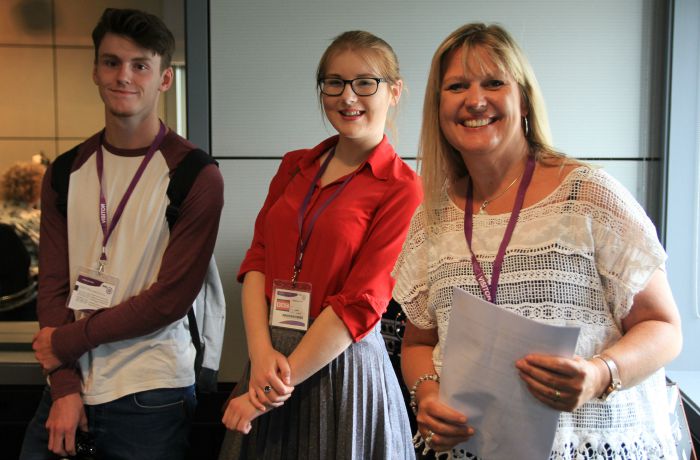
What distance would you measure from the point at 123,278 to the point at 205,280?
26 cm

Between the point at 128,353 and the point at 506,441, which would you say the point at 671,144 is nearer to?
the point at 506,441

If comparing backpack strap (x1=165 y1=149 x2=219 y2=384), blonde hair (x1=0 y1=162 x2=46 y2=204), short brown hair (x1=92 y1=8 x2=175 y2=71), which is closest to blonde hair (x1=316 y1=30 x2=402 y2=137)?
backpack strap (x1=165 y1=149 x2=219 y2=384)

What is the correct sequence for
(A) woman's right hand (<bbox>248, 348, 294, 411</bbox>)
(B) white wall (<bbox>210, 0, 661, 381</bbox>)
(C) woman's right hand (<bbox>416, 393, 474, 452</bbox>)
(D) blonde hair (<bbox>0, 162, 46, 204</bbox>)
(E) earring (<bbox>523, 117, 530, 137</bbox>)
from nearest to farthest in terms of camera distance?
(C) woman's right hand (<bbox>416, 393, 474, 452</bbox>)
(E) earring (<bbox>523, 117, 530, 137</bbox>)
(A) woman's right hand (<bbox>248, 348, 294, 411</bbox>)
(B) white wall (<bbox>210, 0, 661, 381</bbox>)
(D) blonde hair (<bbox>0, 162, 46, 204</bbox>)

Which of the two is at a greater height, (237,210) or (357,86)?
(357,86)

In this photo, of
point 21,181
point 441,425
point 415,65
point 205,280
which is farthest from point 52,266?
point 415,65

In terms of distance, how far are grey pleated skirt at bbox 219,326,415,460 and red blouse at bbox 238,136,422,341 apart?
0.10 metres

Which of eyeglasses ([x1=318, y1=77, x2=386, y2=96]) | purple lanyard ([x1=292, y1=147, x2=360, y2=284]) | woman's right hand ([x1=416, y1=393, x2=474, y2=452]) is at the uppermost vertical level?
eyeglasses ([x1=318, y1=77, x2=386, y2=96])

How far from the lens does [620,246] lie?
3.99ft

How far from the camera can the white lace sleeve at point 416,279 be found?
1454 mm

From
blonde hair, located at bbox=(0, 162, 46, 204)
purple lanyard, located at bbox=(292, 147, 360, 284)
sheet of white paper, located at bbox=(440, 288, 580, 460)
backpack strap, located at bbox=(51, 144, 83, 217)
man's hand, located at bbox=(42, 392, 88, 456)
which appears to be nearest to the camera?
sheet of white paper, located at bbox=(440, 288, 580, 460)

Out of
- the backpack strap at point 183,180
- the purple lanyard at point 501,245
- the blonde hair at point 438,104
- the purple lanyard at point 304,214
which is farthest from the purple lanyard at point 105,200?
the purple lanyard at point 501,245

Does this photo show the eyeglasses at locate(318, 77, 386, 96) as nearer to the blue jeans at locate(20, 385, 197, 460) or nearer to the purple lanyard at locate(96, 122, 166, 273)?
the purple lanyard at locate(96, 122, 166, 273)

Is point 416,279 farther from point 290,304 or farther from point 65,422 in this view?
point 65,422

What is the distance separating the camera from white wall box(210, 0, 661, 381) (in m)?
2.84
